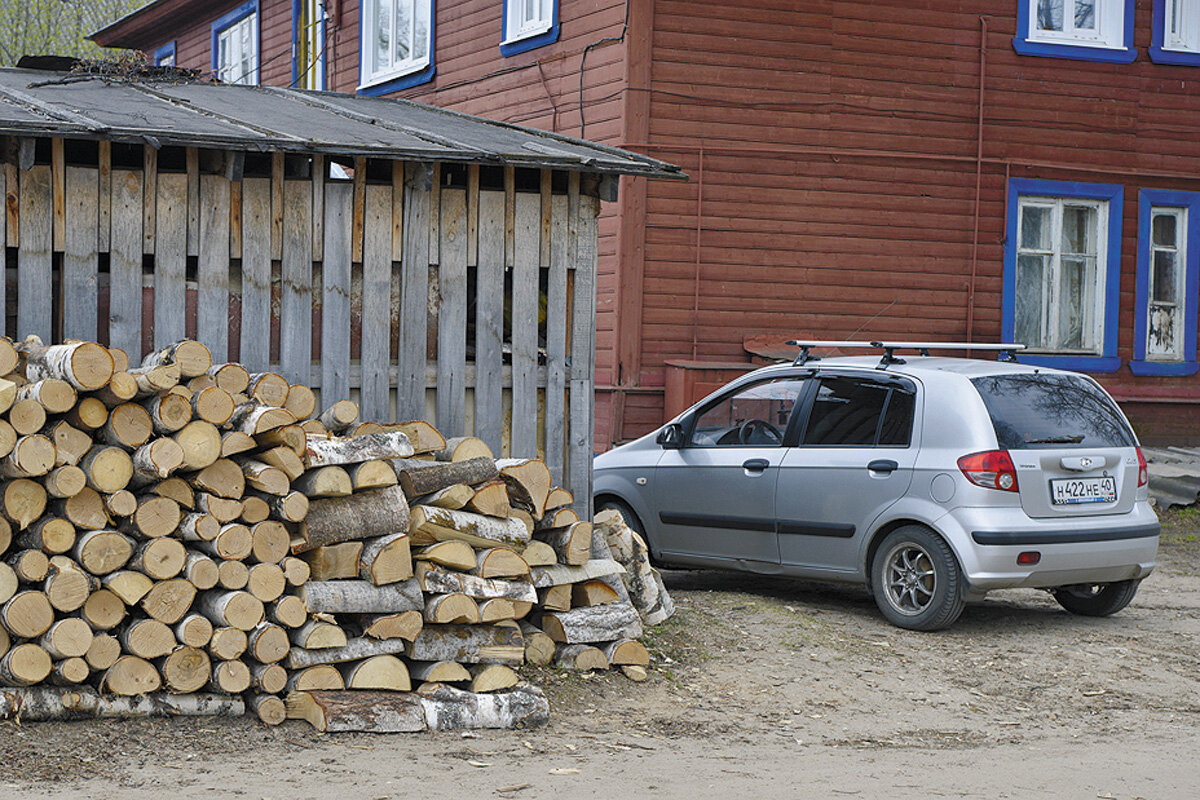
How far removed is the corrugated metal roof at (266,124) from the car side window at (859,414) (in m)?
1.91

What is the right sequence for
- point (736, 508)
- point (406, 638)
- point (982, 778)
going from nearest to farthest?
1. point (982, 778)
2. point (406, 638)
3. point (736, 508)

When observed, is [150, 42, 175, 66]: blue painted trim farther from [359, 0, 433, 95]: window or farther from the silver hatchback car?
the silver hatchback car

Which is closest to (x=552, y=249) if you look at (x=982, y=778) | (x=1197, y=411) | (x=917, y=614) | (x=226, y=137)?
(x=226, y=137)

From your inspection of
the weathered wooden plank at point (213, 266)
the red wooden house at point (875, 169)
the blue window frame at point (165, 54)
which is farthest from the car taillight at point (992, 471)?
the blue window frame at point (165, 54)

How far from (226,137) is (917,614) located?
15.1 ft

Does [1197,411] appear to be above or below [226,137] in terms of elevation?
below

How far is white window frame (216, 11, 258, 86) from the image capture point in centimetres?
2212

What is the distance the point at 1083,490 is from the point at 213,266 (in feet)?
16.4

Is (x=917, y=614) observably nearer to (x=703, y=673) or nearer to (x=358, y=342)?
(x=703, y=673)

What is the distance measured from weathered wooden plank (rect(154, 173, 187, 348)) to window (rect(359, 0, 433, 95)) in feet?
35.6

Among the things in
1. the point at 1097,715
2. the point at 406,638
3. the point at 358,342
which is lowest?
the point at 1097,715

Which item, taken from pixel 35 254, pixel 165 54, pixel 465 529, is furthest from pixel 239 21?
pixel 465 529

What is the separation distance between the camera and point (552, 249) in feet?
24.1

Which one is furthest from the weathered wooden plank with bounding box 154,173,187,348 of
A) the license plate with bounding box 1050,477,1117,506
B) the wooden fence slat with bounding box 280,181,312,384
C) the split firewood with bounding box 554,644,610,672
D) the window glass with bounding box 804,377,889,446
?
the license plate with bounding box 1050,477,1117,506
